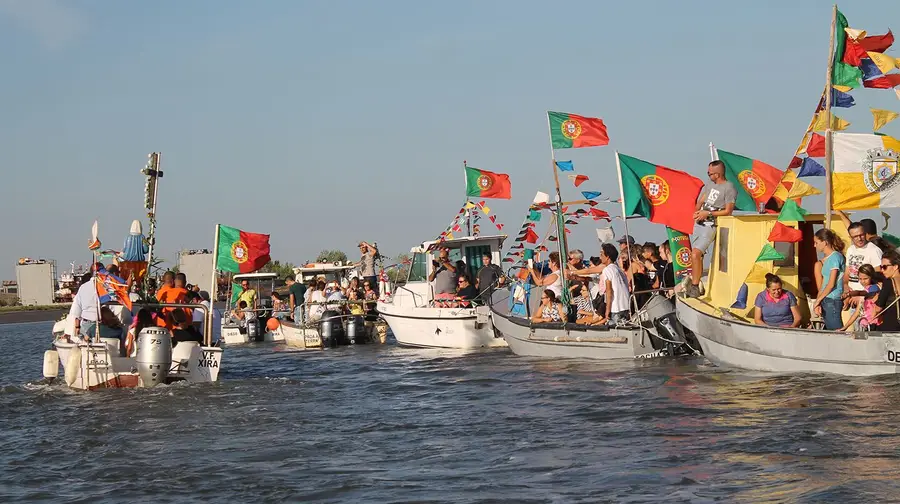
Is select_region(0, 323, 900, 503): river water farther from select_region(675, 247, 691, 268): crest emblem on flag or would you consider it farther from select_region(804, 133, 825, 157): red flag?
select_region(804, 133, 825, 157): red flag

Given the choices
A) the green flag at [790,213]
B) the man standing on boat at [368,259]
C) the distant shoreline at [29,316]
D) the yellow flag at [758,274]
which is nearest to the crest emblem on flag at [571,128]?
→ the yellow flag at [758,274]

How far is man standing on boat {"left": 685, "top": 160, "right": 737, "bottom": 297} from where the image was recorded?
1733 cm

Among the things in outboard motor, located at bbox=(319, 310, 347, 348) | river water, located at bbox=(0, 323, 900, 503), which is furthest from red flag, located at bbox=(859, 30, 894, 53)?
outboard motor, located at bbox=(319, 310, 347, 348)

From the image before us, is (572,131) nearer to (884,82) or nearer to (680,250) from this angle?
(680,250)

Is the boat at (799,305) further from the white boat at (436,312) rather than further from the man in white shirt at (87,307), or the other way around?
the man in white shirt at (87,307)

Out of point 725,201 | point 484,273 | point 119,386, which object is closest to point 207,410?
point 119,386

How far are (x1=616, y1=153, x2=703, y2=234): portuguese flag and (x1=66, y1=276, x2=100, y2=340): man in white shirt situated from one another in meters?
8.42

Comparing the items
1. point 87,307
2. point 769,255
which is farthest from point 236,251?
point 769,255

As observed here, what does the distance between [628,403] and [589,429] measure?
6.31ft

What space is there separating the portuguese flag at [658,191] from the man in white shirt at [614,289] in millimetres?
1218

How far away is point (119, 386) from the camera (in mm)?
16656

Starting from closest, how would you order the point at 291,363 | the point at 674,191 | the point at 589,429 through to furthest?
the point at 589,429
the point at 674,191
the point at 291,363

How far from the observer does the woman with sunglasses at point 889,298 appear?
1361 cm

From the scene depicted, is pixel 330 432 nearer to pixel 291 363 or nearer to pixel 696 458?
pixel 696 458
